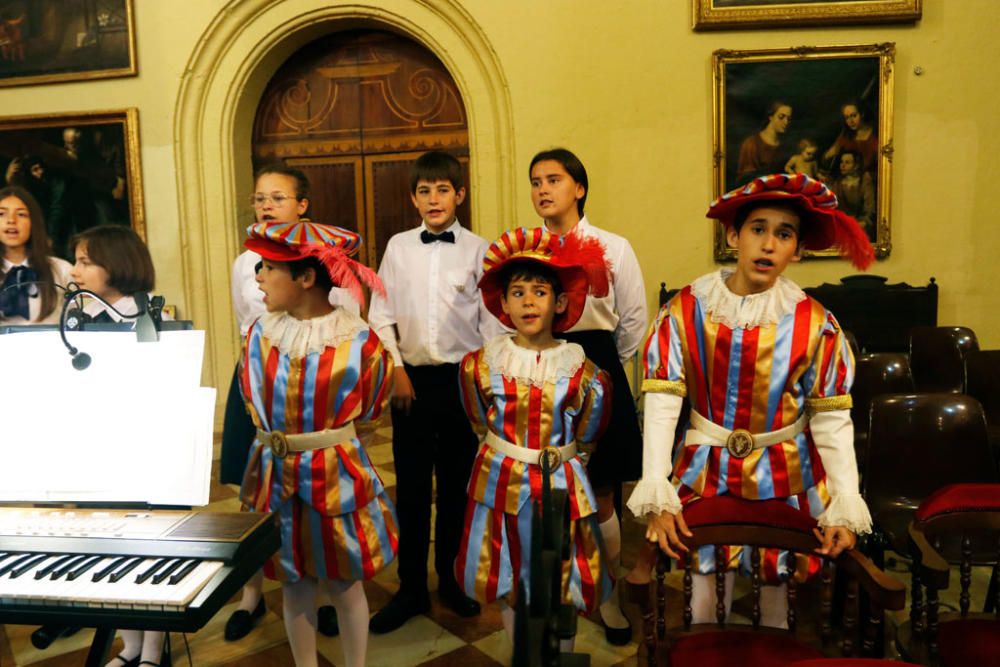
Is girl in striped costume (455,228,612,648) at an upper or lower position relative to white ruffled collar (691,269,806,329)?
lower

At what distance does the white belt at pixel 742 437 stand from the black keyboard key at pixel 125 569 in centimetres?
131

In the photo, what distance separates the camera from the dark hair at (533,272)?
2191 mm

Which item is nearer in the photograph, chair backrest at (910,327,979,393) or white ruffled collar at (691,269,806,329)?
white ruffled collar at (691,269,806,329)

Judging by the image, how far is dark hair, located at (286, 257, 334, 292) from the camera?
6.87 feet

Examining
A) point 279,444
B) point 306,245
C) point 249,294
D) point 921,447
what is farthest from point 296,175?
point 921,447

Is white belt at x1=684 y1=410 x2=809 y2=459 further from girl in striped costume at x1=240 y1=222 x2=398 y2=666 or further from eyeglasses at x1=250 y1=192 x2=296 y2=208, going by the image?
eyeglasses at x1=250 y1=192 x2=296 y2=208

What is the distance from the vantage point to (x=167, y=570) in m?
1.37

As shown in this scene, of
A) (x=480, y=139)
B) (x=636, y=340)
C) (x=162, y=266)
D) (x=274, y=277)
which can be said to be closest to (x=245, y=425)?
(x=274, y=277)

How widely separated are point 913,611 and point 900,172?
4862mm

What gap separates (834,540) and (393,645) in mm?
1563

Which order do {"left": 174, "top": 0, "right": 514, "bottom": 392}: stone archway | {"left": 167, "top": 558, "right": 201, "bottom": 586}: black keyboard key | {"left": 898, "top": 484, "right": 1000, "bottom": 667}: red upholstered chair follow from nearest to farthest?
→ {"left": 167, "top": 558, "right": 201, "bottom": 586}: black keyboard key, {"left": 898, "top": 484, "right": 1000, "bottom": 667}: red upholstered chair, {"left": 174, "top": 0, "right": 514, "bottom": 392}: stone archway

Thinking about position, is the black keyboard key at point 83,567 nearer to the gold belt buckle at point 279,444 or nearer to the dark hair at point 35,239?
the gold belt buckle at point 279,444

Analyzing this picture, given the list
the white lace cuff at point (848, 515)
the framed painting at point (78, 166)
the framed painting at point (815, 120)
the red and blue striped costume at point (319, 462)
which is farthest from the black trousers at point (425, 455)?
the framed painting at point (78, 166)

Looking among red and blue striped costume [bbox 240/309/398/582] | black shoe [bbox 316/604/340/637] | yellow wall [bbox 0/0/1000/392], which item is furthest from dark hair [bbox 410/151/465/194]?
yellow wall [bbox 0/0/1000/392]
